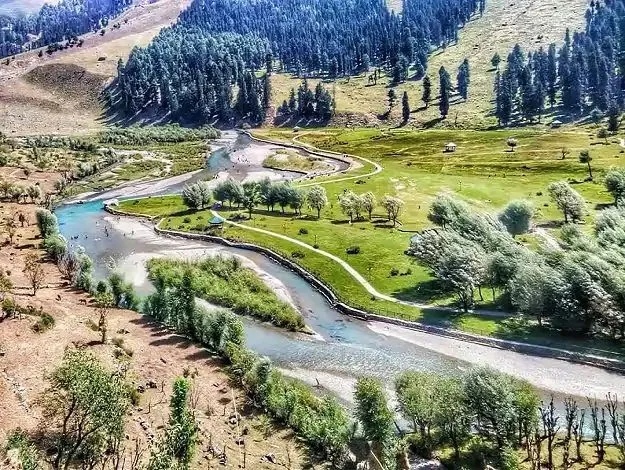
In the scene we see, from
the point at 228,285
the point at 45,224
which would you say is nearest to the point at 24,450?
the point at 228,285

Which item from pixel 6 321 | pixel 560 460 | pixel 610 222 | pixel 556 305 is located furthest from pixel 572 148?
pixel 6 321

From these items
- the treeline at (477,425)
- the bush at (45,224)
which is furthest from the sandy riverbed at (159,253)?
the treeline at (477,425)

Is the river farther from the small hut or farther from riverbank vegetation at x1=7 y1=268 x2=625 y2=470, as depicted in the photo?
the small hut

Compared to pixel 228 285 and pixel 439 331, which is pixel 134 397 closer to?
pixel 228 285

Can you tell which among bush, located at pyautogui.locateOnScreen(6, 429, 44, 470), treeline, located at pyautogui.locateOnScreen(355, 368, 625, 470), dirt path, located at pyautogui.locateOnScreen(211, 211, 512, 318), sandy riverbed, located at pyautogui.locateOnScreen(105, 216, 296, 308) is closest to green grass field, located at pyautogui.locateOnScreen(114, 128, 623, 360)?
dirt path, located at pyautogui.locateOnScreen(211, 211, 512, 318)

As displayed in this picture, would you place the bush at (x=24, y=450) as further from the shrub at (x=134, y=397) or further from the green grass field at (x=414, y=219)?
the green grass field at (x=414, y=219)

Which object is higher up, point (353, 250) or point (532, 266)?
point (532, 266)

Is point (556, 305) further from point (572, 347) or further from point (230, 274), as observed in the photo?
point (230, 274)

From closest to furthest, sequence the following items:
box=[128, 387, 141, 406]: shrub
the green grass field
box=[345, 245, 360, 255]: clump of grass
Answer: box=[128, 387, 141, 406]: shrub < the green grass field < box=[345, 245, 360, 255]: clump of grass
